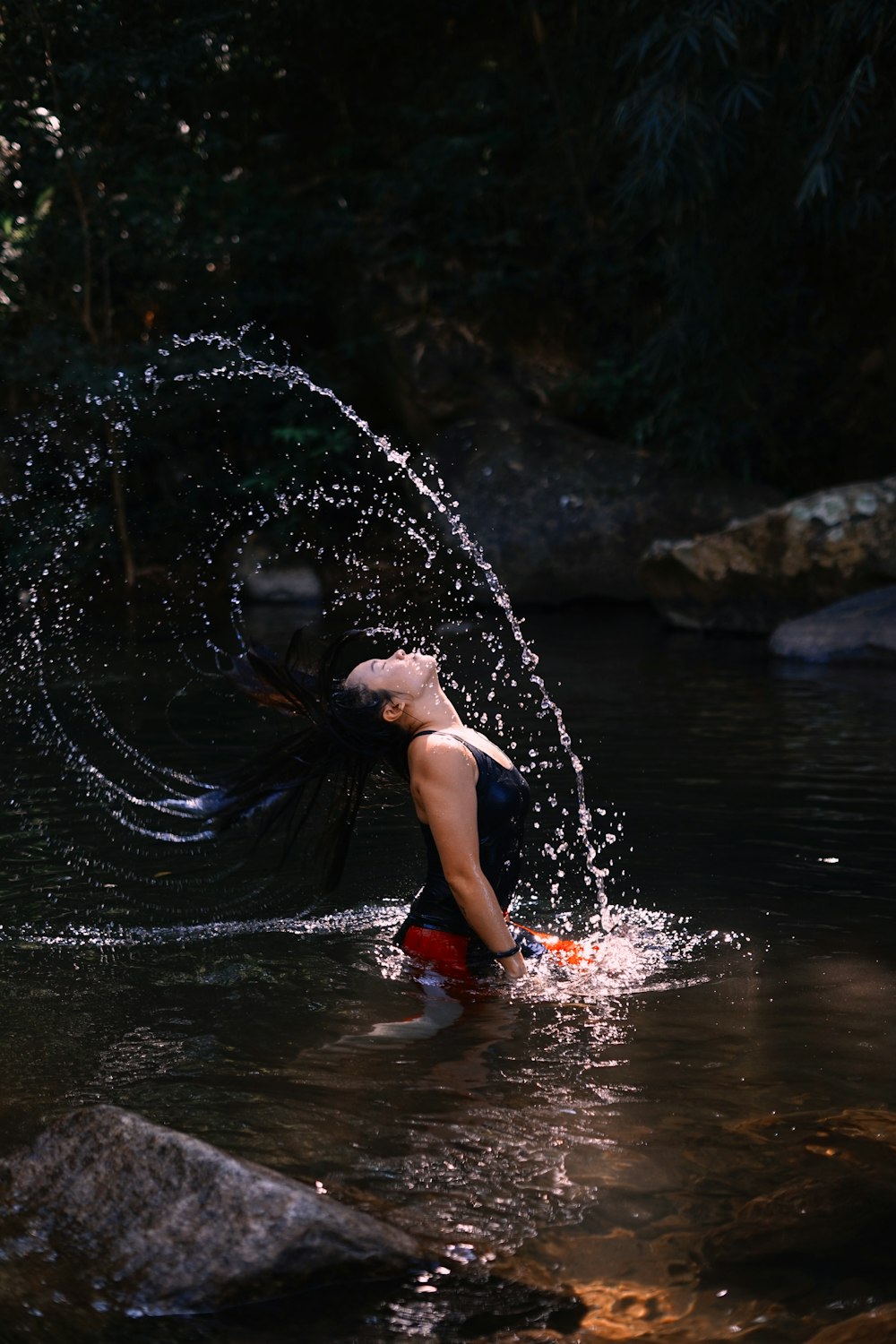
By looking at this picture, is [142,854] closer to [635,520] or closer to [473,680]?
[473,680]

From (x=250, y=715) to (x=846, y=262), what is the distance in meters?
11.8

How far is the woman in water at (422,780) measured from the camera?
Result: 467cm

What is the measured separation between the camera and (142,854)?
7.09 metres

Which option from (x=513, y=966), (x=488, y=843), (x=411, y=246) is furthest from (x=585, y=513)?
(x=513, y=966)

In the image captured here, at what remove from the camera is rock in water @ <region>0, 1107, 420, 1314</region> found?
3012 millimetres

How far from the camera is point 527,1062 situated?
4.34 metres

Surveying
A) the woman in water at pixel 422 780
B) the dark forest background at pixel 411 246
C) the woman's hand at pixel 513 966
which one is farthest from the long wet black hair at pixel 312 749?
the dark forest background at pixel 411 246

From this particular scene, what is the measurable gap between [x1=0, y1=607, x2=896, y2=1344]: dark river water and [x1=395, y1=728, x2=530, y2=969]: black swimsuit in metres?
0.18

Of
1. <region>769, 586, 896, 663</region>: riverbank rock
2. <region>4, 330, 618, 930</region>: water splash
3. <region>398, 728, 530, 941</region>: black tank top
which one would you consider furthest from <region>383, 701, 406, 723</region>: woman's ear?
<region>769, 586, 896, 663</region>: riverbank rock

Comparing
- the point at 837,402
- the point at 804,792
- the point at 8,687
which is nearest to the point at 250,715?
the point at 8,687

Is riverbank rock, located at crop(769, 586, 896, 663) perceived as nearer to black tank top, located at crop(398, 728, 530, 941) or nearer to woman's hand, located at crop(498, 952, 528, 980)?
black tank top, located at crop(398, 728, 530, 941)

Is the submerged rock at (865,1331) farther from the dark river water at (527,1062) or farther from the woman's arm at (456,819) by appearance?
the woman's arm at (456,819)

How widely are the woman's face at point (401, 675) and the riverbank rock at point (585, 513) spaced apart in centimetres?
1251

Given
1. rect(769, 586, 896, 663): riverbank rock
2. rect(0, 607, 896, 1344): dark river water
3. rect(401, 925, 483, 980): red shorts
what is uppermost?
rect(769, 586, 896, 663): riverbank rock
